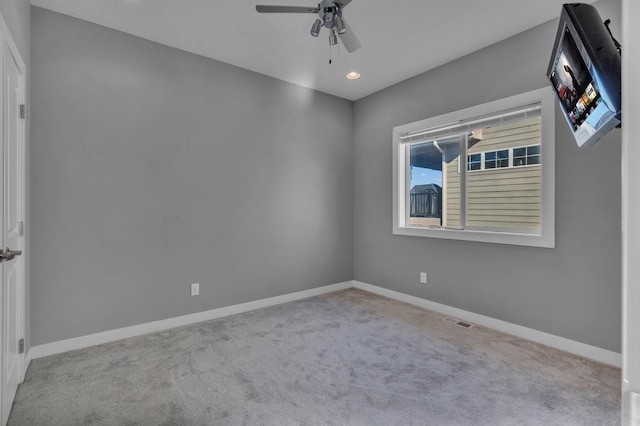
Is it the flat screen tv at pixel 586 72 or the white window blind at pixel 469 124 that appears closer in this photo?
the flat screen tv at pixel 586 72

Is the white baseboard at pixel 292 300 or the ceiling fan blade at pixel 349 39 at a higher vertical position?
the ceiling fan blade at pixel 349 39

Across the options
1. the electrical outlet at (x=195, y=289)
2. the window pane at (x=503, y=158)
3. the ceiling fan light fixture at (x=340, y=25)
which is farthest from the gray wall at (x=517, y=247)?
the electrical outlet at (x=195, y=289)

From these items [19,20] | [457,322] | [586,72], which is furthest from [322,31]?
[457,322]

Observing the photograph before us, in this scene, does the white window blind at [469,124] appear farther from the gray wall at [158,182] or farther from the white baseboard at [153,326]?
the white baseboard at [153,326]

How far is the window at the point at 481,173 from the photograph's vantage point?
2824 millimetres

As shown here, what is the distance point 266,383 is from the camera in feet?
7.14

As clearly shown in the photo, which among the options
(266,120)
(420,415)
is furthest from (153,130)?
(420,415)

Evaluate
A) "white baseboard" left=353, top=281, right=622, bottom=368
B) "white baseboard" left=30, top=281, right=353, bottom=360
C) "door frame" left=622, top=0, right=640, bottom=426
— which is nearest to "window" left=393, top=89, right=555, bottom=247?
"white baseboard" left=353, top=281, right=622, bottom=368

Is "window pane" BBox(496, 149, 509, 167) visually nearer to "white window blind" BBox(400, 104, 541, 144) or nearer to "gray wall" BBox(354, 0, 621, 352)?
"white window blind" BBox(400, 104, 541, 144)

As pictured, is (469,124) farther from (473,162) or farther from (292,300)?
(292,300)

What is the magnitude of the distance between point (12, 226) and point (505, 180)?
154 inches

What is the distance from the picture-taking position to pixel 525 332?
288 centimetres

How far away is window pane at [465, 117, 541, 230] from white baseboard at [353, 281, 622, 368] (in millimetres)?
916

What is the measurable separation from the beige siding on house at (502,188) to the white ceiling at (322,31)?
876mm
